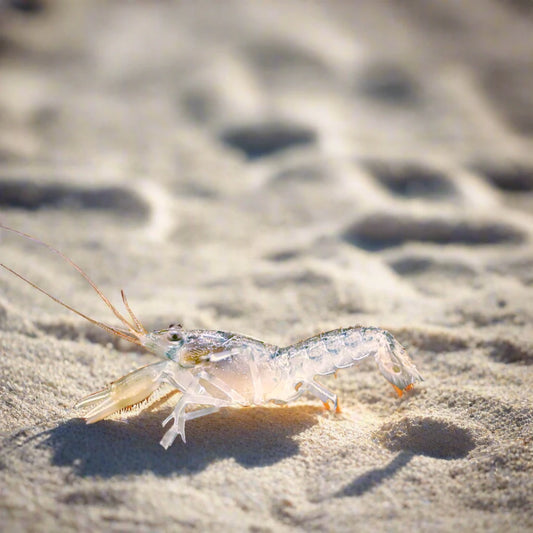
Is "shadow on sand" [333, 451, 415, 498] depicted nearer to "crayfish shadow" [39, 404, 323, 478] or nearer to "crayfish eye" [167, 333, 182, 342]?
"crayfish shadow" [39, 404, 323, 478]

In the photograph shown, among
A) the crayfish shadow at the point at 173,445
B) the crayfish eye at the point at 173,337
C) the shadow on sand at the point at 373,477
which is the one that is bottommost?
the crayfish shadow at the point at 173,445

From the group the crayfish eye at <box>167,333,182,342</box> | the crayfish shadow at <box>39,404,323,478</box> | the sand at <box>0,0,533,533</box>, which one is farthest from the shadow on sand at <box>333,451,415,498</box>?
the crayfish eye at <box>167,333,182,342</box>

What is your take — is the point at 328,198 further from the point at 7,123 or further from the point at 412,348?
the point at 7,123

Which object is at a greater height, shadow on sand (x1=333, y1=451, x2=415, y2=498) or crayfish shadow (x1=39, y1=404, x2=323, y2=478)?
shadow on sand (x1=333, y1=451, x2=415, y2=498)

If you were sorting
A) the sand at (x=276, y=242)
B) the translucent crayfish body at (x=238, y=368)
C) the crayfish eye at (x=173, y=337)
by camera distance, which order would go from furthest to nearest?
the crayfish eye at (x=173, y=337), the translucent crayfish body at (x=238, y=368), the sand at (x=276, y=242)

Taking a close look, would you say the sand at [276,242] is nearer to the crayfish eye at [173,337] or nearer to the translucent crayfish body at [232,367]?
the translucent crayfish body at [232,367]

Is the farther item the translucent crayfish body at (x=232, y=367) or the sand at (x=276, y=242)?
the translucent crayfish body at (x=232, y=367)

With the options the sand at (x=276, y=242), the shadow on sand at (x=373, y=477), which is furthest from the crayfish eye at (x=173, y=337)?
the shadow on sand at (x=373, y=477)

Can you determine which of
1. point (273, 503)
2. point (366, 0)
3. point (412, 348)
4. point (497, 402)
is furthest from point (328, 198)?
point (366, 0)

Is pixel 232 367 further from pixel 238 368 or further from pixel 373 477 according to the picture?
pixel 373 477
